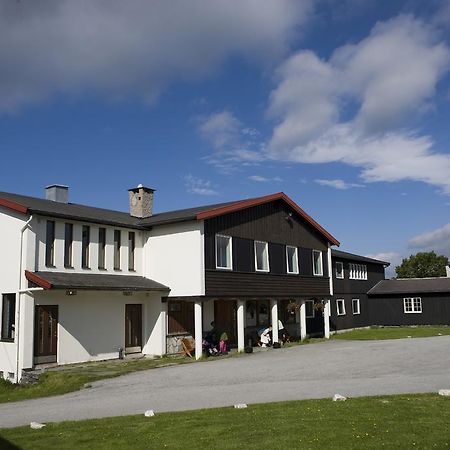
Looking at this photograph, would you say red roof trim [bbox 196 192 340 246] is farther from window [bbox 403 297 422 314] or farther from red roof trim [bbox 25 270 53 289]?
window [bbox 403 297 422 314]

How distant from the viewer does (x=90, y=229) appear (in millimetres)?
21609

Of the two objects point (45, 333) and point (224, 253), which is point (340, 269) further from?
point (45, 333)

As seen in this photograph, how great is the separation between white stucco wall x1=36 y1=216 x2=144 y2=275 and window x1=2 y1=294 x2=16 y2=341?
61.4 inches

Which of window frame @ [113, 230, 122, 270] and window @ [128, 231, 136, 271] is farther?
window @ [128, 231, 136, 271]

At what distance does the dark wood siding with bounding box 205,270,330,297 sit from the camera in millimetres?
22594

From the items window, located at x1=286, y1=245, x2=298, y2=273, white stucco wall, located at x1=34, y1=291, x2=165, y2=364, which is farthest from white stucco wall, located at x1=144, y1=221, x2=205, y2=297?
window, located at x1=286, y1=245, x2=298, y2=273

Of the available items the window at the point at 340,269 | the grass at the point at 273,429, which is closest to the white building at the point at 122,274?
the window at the point at 340,269

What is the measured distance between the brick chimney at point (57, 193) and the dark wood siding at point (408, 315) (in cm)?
2514

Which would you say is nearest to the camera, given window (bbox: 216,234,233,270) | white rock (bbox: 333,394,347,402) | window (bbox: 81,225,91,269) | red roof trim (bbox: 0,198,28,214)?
white rock (bbox: 333,394,347,402)

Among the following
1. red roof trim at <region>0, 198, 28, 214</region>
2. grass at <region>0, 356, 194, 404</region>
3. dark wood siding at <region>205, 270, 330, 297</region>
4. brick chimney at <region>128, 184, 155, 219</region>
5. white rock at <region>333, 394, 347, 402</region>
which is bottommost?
grass at <region>0, 356, 194, 404</region>

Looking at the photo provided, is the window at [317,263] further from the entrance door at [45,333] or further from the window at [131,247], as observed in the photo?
the entrance door at [45,333]

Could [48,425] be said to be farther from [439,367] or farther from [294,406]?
[439,367]

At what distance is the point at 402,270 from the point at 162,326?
2361 inches

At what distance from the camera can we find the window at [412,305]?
3850 centimetres
